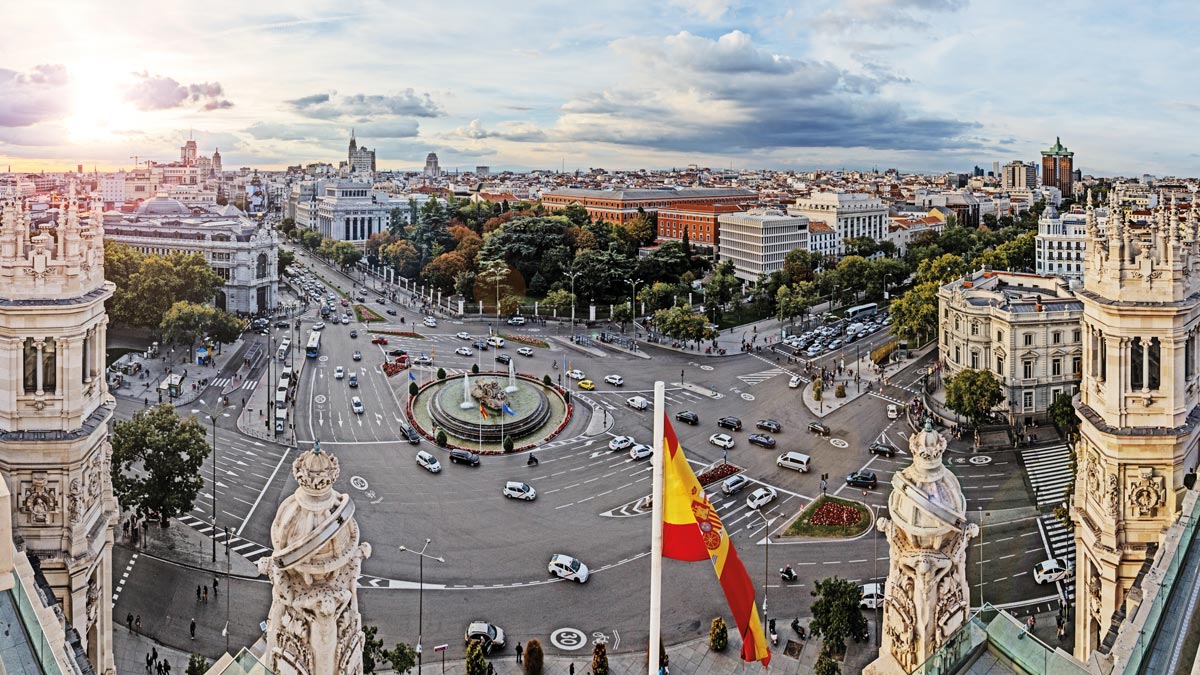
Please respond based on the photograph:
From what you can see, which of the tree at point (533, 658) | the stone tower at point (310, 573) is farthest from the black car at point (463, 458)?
the stone tower at point (310, 573)

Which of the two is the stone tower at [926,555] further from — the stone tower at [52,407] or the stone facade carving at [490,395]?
the stone facade carving at [490,395]

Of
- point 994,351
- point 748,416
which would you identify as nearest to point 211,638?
point 748,416

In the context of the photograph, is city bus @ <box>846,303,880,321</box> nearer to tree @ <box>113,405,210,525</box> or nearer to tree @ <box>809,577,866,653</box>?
tree @ <box>809,577,866,653</box>

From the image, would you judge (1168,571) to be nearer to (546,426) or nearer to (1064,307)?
(546,426)

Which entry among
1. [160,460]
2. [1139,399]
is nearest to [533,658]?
[1139,399]

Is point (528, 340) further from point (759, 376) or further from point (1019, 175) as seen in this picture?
point (1019, 175)

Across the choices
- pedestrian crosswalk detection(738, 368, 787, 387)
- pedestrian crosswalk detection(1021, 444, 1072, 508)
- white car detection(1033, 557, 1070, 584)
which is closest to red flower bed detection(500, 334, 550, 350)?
pedestrian crosswalk detection(738, 368, 787, 387)
